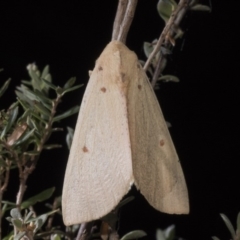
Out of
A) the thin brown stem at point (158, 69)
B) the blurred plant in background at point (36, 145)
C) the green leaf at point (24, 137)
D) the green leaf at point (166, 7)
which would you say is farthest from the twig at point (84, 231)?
the green leaf at point (166, 7)

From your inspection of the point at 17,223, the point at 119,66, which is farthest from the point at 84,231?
the point at 119,66

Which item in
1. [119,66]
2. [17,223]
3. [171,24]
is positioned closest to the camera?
[17,223]

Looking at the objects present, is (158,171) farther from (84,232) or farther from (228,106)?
(228,106)

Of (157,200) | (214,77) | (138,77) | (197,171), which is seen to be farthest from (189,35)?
(157,200)

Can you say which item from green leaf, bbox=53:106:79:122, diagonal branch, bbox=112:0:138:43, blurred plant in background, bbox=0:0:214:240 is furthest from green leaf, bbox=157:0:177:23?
green leaf, bbox=53:106:79:122

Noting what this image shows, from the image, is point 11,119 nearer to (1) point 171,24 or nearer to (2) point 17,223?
(2) point 17,223

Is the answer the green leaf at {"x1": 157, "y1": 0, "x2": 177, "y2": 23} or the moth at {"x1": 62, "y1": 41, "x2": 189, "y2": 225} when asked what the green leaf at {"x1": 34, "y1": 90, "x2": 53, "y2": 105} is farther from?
the green leaf at {"x1": 157, "y1": 0, "x2": 177, "y2": 23}
